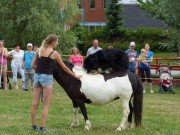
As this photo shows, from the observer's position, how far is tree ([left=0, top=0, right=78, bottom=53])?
3400cm

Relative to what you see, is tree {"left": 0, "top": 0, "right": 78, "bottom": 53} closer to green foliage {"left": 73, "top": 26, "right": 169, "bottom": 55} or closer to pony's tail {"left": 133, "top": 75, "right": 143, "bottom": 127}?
green foliage {"left": 73, "top": 26, "right": 169, "bottom": 55}

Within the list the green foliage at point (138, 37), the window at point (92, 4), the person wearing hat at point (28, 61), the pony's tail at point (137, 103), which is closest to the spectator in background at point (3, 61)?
the person wearing hat at point (28, 61)

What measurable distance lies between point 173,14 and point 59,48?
14.1m

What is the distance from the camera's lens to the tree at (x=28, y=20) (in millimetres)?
33997

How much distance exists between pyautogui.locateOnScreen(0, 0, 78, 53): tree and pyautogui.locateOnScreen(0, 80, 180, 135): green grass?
59.5ft

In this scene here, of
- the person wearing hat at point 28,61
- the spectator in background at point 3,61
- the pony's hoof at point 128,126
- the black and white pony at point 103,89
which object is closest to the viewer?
the black and white pony at point 103,89

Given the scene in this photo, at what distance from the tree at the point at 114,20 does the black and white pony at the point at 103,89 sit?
44.0 m

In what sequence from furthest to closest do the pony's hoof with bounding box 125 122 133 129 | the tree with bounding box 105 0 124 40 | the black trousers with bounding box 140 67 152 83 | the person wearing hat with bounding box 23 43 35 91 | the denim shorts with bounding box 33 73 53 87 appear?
the tree with bounding box 105 0 124 40, the black trousers with bounding box 140 67 152 83, the person wearing hat with bounding box 23 43 35 91, the pony's hoof with bounding box 125 122 133 129, the denim shorts with bounding box 33 73 53 87

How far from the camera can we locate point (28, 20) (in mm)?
34375

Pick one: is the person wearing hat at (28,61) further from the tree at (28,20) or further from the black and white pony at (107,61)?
the tree at (28,20)

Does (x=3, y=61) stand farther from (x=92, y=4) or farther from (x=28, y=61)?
(x=92, y=4)

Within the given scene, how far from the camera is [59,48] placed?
35.4 m

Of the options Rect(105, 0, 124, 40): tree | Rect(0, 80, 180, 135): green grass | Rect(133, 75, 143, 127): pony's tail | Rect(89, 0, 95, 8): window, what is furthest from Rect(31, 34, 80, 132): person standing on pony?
Rect(89, 0, 95, 8): window

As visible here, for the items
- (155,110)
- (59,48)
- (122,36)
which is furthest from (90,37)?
(155,110)
